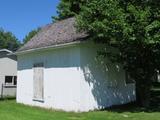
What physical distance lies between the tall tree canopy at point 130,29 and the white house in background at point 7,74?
17062mm

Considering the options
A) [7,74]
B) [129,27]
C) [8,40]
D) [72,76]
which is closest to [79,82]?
[72,76]

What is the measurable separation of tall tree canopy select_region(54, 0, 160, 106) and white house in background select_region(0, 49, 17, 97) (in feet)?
56.0

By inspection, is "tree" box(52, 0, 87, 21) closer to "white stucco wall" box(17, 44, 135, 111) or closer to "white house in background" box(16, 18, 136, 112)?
"white house in background" box(16, 18, 136, 112)

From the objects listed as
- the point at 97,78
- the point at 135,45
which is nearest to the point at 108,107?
the point at 97,78

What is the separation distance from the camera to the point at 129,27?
13117 millimetres

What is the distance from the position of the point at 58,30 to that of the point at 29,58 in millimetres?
2650

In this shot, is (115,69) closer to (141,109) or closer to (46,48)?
(141,109)

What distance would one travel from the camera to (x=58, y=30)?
20.2 meters

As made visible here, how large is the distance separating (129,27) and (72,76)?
4.49m

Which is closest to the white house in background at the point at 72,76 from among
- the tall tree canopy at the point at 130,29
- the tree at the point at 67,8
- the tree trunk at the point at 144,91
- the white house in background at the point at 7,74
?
the tall tree canopy at the point at 130,29

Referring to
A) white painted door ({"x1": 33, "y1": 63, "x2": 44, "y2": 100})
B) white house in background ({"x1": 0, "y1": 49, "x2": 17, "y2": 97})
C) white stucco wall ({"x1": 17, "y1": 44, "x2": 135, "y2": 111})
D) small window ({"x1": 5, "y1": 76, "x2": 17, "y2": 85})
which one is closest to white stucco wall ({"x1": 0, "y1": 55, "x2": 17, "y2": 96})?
white house in background ({"x1": 0, "y1": 49, "x2": 17, "y2": 97})

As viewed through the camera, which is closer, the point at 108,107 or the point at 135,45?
the point at 135,45

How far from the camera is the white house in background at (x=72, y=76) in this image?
1584 centimetres

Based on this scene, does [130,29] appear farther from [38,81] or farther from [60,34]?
[38,81]
